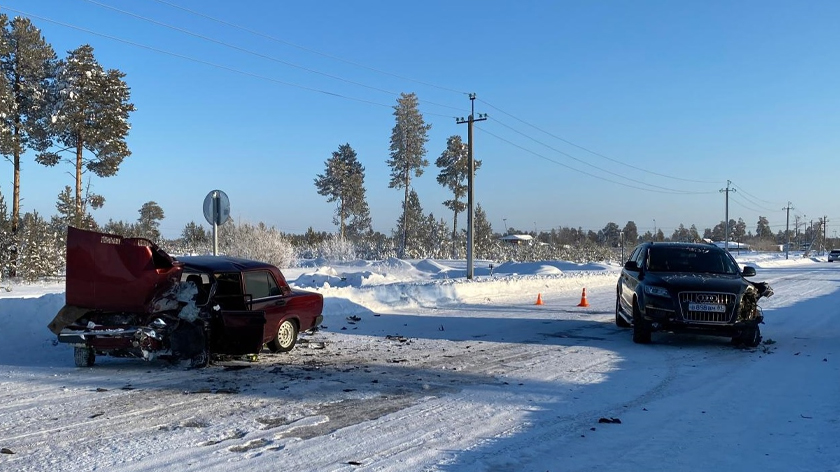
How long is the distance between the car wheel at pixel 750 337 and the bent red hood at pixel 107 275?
953 cm

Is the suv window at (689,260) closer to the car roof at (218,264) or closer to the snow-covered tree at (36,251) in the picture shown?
the car roof at (218,264)

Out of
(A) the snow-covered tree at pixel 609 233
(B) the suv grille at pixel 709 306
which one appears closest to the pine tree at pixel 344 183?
(B) the suv grille at pixel 709 306

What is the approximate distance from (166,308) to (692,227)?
Answer: 132 metres

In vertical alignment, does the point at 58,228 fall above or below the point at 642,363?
above

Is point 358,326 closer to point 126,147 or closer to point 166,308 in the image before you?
point 166,308

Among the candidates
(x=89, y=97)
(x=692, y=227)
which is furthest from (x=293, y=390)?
(x=692, y=227)

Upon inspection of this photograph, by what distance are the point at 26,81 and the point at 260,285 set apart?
3069cm

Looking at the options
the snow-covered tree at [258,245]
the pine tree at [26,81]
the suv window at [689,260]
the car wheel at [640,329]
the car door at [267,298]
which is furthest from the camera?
the snow-covered tree at [258,245]

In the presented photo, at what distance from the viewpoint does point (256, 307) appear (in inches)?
366

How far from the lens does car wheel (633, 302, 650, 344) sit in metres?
11.0

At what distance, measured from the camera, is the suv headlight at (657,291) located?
10.6 meters

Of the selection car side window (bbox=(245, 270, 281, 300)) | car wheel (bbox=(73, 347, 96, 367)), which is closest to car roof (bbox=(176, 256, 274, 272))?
car side window (bbox=(245, 270, 281, 300))

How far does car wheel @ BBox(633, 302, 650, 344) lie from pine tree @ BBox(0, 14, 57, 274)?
30872 mm

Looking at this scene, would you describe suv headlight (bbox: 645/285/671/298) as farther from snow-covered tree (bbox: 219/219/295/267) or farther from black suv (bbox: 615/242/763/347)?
snow-covered tree (bbox: 219/219/295/267)
